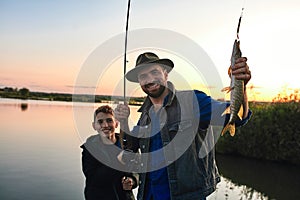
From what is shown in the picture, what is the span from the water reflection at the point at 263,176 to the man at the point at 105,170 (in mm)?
6443

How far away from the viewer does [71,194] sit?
8312 mm

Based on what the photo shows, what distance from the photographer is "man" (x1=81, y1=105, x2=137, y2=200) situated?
3.07 metres

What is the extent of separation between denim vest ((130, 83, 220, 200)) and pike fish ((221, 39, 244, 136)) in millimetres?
255

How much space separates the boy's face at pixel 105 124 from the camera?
3207 millimetres

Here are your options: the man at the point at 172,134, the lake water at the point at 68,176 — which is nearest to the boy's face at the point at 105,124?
the man at the point at 172,134

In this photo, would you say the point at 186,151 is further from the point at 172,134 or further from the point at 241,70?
the point at 241,70

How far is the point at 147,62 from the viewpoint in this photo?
108 inches

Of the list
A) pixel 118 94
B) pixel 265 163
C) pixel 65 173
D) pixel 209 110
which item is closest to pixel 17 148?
pixel 65 173

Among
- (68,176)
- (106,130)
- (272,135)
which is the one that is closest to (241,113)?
(106,130)

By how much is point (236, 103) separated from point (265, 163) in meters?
11.5

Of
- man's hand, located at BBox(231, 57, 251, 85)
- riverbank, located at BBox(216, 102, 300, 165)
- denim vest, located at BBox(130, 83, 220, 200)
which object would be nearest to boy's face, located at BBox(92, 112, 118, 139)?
denim vest, located at BBox(130, 83, 220, 200)

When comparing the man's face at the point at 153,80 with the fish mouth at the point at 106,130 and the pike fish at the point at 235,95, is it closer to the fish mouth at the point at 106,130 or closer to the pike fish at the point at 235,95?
the pike fish at the point at 235,95

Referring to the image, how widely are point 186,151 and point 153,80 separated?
619 millimetres

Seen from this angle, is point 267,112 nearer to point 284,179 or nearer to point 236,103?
point 284,179
